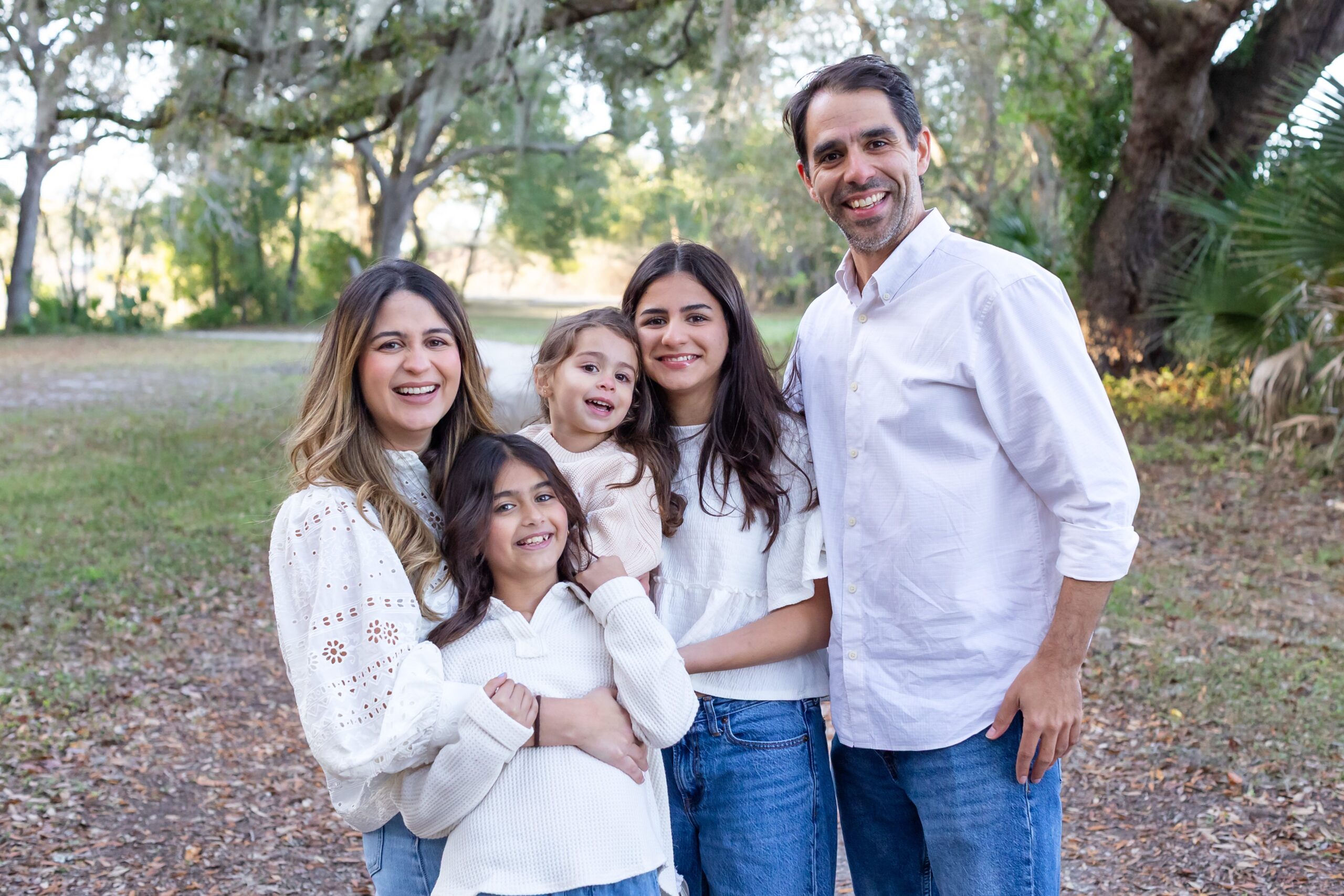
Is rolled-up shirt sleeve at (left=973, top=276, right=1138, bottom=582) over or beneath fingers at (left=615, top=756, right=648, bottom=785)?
over

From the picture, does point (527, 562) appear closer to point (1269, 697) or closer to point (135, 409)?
point (1269, 697)

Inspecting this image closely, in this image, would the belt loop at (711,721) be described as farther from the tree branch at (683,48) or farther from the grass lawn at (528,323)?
the grass lawn at (528,323)

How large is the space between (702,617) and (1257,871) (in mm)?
2648

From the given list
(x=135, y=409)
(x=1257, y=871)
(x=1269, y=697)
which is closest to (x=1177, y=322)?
(x=1269, y=697)

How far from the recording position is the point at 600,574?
2.09 metres

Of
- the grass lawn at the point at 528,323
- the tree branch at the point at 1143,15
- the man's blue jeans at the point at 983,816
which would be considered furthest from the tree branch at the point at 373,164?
the man's blue jeans at the point at 983,816

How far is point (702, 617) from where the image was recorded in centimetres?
222

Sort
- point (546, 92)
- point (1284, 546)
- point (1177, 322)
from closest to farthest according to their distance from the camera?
point (1284, 546)
point (1177, 322)
point (546, 92)

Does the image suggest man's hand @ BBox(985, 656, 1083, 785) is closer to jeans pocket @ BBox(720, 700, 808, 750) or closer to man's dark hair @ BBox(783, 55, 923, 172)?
jeans pocket @ BBox(720, 700, 808, 750)

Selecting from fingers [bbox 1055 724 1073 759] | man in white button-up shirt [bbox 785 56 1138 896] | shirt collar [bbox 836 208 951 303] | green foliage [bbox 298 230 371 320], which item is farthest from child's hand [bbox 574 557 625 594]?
green foliage [bbox 298 230 371 320]

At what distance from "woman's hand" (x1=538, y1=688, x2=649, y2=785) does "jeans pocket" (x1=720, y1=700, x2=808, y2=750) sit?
0.75 ft

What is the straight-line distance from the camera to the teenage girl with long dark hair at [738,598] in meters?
2.18

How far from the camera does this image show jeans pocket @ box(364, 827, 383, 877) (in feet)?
6.91

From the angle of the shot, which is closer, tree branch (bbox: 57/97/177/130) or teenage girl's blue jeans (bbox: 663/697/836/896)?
teenage girl's blue jeans (bbox: 663/697/836/896)
